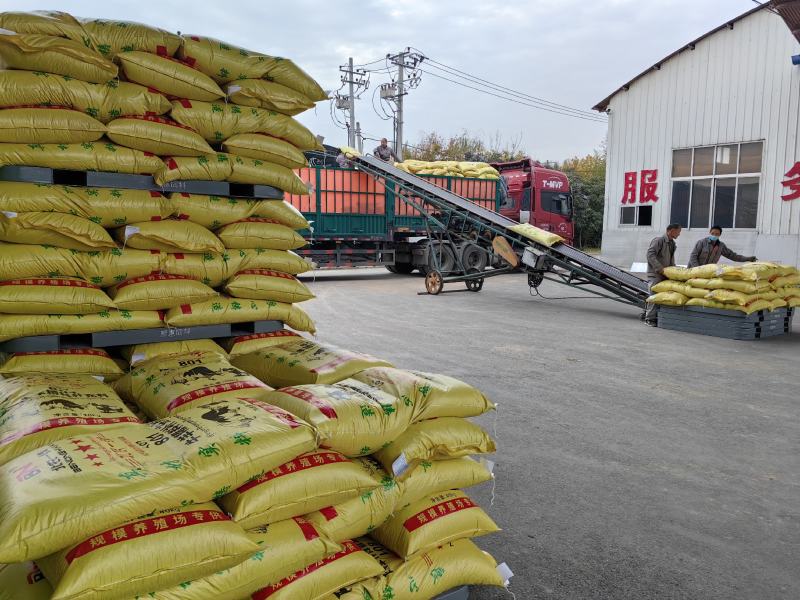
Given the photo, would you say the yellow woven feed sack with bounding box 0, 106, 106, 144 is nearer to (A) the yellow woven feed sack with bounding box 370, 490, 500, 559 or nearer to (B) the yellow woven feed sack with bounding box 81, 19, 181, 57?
(B) the yellow woven feed sack with bounding box 81, 19, 181, 57

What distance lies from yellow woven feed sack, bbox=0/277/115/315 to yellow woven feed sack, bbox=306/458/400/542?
1877 millimetres

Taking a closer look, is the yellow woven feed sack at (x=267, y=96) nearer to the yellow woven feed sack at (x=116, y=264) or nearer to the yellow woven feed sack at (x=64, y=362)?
the yellow woven feed sack at (x=116, y=264)

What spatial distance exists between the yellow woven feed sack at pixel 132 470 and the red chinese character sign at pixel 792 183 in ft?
46.1

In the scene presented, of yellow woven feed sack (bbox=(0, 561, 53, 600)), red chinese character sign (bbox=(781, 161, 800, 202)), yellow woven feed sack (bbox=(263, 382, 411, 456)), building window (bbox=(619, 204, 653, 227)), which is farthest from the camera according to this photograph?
building window (bbox=(619, 204, 653, 227))

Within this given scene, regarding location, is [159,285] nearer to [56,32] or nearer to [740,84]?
[56,32]

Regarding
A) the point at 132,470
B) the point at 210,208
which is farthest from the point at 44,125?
the point at 132,470

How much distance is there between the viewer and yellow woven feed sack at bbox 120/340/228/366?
3.46m

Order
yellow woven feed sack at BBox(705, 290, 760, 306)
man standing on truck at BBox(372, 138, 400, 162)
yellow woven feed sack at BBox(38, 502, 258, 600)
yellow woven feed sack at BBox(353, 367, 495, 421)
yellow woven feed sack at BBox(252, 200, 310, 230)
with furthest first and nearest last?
man standing on truck at BBox(372, 138, 400, 162), yellow woven feed sack at BBox(705, 290, 760, 306), yellow woven feed sack at BBox(252, 200, 310, 230), yellow woven feed sack at BBox(353, 367, 495, 421), yellow woven feed sack at BBox(38, 502, 258, 600)

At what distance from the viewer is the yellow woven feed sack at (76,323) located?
3.17 m

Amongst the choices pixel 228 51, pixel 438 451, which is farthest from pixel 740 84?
pixel 438 451

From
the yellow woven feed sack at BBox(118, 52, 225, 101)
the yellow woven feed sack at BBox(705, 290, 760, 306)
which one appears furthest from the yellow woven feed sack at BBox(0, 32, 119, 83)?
the yellow woven feed sack at BBox(705, 290, 760, 306)

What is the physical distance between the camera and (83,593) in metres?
1.58

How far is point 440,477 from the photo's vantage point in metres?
2.53

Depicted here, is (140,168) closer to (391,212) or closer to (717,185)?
(391,212)
